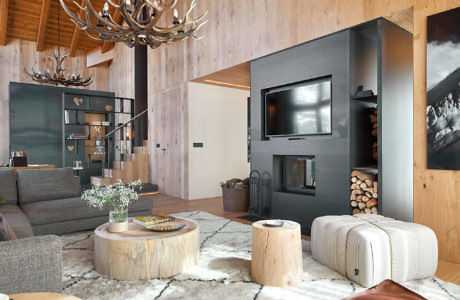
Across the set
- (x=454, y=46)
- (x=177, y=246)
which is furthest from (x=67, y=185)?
(x=454, y=46)

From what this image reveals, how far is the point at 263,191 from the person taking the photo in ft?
15.7

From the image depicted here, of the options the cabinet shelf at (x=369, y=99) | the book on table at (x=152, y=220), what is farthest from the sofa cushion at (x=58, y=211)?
the cabinet shelf at (x=369, y=99)

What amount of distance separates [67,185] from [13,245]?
3.08 metres

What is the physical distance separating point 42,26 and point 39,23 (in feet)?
0.88

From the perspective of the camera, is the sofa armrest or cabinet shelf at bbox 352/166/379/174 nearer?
the sofa armrest

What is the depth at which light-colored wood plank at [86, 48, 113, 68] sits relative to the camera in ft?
32.2

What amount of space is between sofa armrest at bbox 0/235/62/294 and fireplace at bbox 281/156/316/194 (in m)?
3.21

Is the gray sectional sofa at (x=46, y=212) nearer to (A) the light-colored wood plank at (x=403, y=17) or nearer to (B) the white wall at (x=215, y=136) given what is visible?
(B) the white wall at (x=215, y=136)

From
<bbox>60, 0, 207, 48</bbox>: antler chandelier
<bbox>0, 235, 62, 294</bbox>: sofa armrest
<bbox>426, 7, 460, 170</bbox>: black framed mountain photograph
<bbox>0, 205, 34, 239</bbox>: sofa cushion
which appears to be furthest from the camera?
<bbox>60, 0, 207, 48</bbox>: antler chandelier

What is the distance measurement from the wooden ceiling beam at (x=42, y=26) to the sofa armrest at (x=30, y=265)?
8.26 metres

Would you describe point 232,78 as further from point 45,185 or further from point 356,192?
point 45,185

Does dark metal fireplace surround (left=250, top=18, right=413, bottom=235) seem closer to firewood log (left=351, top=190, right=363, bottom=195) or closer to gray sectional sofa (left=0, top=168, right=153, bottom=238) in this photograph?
firewood log (left=351, top=190, right=363, bottom=195)

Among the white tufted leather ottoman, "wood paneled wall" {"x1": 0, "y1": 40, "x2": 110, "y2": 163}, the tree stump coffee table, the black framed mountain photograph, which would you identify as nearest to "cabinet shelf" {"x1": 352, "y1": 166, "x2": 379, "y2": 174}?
the black framed mountain photograph

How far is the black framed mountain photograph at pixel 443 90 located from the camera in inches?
116
